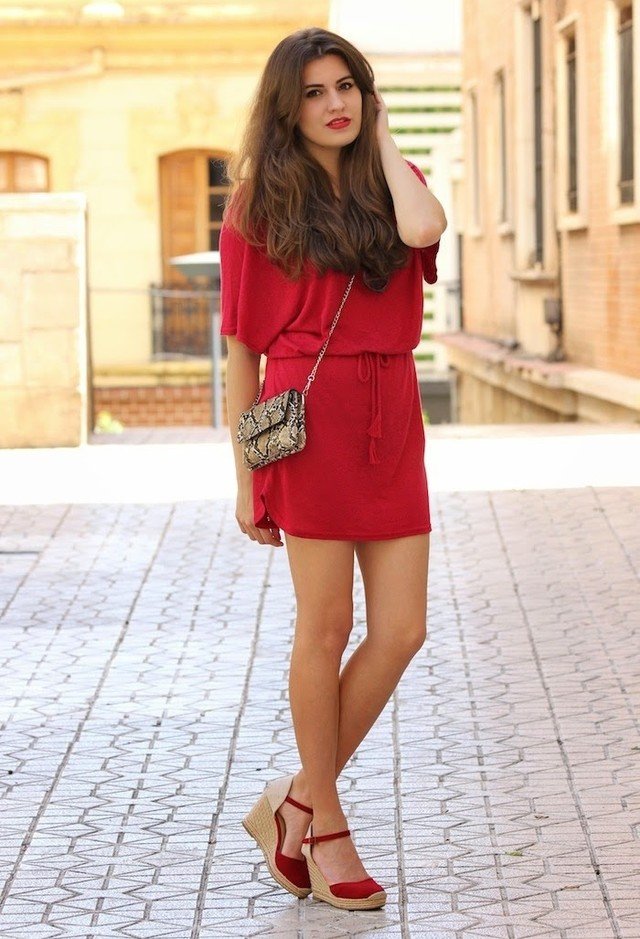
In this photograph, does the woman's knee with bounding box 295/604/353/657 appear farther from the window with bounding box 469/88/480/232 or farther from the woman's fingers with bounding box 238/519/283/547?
the window with bounding box 469/88/480/232

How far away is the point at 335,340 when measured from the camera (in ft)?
14.5

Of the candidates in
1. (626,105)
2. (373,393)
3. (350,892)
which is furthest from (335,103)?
(626,105)

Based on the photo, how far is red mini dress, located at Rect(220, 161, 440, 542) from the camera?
14.5ft

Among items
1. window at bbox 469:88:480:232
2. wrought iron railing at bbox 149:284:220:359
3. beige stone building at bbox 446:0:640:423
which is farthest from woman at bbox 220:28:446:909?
wrought iron railing at bbox 149:284:220:359

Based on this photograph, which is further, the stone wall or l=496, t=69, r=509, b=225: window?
l=496, t=69, r=509, b=225: window

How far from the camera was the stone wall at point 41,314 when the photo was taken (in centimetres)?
1352

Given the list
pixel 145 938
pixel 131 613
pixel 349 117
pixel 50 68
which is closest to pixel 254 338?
pixel 349 117

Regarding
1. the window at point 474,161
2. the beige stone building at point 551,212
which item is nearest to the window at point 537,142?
the beige stone building at point 551,212

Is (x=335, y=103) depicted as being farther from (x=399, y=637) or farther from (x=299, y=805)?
(x=299, y=805)

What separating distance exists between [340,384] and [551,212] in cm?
1615

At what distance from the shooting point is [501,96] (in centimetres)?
2362

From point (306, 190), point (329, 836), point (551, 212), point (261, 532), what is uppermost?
point (551, 212)

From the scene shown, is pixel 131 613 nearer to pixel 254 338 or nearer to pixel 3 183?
pixel 254 338

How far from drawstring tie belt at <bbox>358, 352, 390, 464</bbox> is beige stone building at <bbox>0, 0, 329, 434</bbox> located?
2303cm
